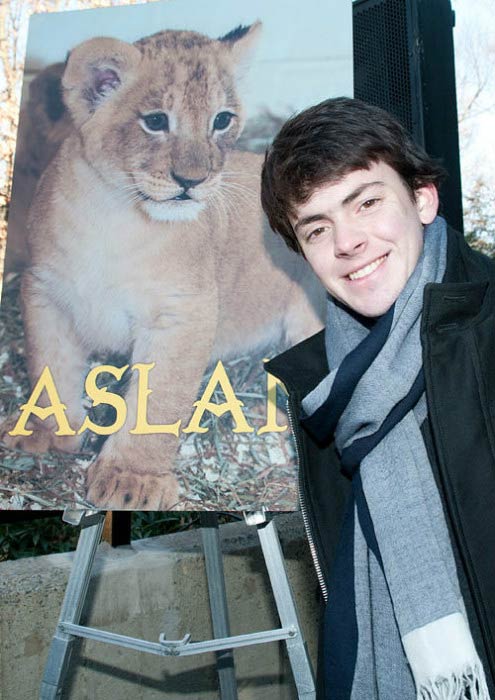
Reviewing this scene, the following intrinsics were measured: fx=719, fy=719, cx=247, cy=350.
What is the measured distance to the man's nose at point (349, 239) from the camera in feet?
3.93

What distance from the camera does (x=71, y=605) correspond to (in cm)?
165

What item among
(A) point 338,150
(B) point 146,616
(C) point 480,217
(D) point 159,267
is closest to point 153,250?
(D) point 159,267

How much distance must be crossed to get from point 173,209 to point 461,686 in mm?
1223

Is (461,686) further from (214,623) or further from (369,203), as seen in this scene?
(214,623)

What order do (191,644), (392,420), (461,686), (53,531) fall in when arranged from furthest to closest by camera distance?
(53,531), (191,644), (392,420), (461,686)

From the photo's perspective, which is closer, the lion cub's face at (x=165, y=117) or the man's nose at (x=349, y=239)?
the man's nose at (x=349, y=239)

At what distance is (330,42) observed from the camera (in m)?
1.72

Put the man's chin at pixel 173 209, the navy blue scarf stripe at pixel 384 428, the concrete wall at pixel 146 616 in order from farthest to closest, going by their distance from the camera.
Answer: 1. the concrete wall at pixel 146 616
2. the man's chin at pixel 173 209
3. the navy blue scarf stripe at pixel 384 428

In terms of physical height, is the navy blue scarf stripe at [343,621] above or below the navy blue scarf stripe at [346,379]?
below

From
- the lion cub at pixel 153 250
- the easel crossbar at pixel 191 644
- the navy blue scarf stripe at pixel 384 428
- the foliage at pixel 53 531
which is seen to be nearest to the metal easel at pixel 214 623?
the easel crossbar at pixel 191 644

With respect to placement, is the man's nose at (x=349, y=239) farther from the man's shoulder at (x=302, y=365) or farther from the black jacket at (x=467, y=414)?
the man's shoulder at (x=302, y=365)

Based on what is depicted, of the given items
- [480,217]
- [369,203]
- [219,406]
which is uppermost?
[480,217]

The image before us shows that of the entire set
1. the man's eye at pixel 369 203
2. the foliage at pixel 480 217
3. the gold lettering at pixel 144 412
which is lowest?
the gold lettering at pixel 144 412

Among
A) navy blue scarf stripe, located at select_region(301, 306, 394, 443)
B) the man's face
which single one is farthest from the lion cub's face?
navy blue scarf stripe, located at select_region(301, 306, 394, 443)
